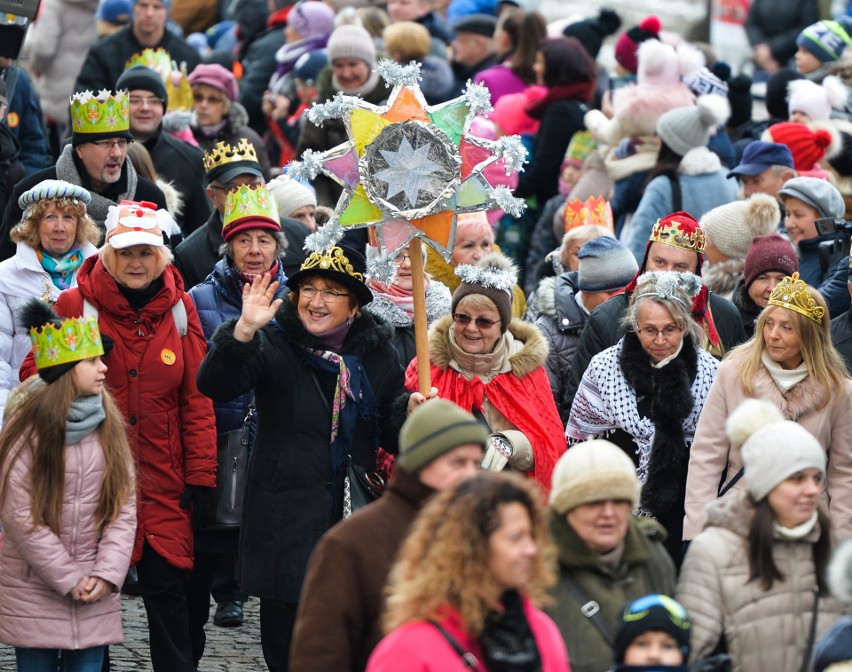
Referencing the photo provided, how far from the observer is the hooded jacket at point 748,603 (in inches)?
248

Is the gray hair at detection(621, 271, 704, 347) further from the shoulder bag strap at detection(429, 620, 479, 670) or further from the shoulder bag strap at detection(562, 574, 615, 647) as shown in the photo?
the shoulder bag strap at detection(429, 620, 479, 670)

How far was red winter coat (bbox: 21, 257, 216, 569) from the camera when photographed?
8328mm

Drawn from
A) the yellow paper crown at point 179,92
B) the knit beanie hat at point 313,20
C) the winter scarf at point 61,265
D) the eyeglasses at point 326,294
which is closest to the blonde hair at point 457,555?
the eyeglasses at point 326,294

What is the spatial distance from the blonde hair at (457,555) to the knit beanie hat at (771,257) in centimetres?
480

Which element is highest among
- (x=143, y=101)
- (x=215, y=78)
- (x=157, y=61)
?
(x=157, y=61)

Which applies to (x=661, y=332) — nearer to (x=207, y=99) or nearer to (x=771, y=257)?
(x=771, y=257)

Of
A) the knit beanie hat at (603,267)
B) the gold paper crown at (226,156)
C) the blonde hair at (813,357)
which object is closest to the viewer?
the blonde hair at (813,357)

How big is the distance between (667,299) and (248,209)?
6.79ft

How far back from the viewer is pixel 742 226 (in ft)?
35.2

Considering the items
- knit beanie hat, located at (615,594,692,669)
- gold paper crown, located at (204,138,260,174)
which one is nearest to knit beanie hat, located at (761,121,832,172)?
gold paper crown, located at (204,138,260,174)

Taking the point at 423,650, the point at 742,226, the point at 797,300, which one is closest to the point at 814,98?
the point at 742,226

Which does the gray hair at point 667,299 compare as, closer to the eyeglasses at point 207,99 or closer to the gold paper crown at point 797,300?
the gold paper crown at point 797,300

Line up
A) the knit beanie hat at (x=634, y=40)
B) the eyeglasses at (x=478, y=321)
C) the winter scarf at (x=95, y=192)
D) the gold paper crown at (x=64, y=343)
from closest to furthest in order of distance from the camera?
the gold paper crown at (x=64, y=343), the eyeglasses at (x=478, y=321), the winter scarf at (x=95, y=192), the knit beanie hat at (x=634, y=40)

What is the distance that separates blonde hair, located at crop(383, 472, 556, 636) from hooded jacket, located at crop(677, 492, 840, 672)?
124 cm
